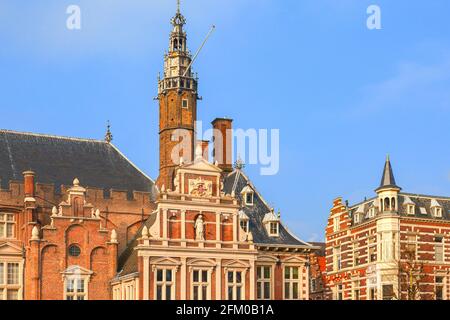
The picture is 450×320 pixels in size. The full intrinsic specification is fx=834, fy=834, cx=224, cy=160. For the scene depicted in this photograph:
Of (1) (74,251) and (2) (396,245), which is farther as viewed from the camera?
(2) (396,245)

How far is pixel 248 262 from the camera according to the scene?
56375 mm

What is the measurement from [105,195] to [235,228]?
9.91 m

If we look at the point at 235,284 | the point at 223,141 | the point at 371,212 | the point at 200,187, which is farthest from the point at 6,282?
the point at 371,212

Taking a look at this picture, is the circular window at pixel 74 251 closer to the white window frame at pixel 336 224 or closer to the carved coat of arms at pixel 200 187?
the carved coat of arms at pixel 200 187

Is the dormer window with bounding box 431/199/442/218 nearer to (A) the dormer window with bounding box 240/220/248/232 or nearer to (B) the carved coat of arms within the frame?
(A) the dormer window with bounding box 240/220/248/232

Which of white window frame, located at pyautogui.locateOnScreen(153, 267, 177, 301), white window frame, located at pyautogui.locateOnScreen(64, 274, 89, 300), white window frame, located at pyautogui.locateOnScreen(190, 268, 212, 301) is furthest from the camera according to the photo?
white window frame, located at pyautogui.locateOnScreen(64, 274, 89, 300)

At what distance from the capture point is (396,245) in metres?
66.4

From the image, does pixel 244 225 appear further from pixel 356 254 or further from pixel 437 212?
pixel 437 212

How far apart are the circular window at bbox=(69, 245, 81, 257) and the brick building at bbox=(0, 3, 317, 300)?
0.22ft

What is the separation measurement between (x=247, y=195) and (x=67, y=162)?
43.9 ft

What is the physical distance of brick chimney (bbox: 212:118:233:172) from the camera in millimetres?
66688

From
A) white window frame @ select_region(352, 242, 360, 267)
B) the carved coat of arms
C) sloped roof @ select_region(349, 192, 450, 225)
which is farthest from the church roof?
sloped roof @ select_region(349, 192, 450, 225)
